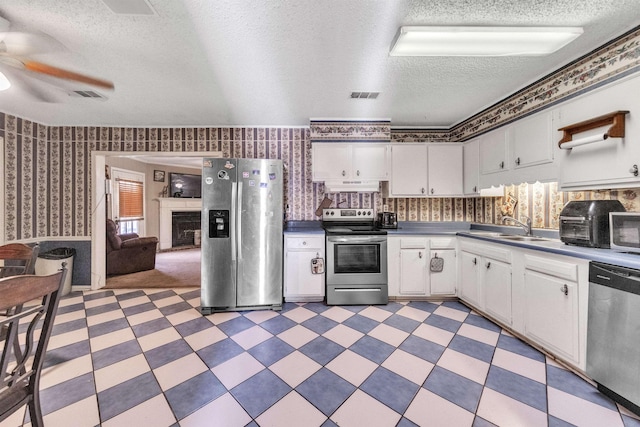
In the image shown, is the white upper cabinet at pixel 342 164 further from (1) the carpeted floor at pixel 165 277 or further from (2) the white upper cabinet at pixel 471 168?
(1) the carpeted floor at pixel 165 277

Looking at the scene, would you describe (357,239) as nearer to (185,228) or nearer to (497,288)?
(497,288)

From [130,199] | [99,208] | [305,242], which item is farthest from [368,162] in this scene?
[130,199]

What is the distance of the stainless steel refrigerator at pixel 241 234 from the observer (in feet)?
9.14

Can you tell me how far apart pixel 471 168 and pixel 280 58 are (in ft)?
8.67

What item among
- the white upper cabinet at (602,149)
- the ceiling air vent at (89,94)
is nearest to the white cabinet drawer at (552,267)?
the white upper cabinet at (602,149)

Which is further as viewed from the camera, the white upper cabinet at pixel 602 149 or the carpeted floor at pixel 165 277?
the carpeted floor at pixel 165 277

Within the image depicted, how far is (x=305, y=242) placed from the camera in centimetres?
306

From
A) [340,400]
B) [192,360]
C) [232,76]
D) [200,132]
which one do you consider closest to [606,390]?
[340,400]

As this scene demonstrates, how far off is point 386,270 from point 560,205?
178cm

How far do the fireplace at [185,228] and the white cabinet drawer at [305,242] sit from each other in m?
5.14

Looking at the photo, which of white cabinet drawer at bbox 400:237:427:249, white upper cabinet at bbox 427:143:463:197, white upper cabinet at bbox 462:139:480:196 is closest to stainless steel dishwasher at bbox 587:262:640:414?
white cabinet drawer at bbox 400:237:427:249

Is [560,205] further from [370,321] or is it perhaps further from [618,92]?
[370,321]

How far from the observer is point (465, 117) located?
3334mm

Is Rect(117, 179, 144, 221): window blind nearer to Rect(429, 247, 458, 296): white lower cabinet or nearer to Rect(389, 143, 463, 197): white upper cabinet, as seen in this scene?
Rect(389, 143, 463, 197): white upper cabinet
